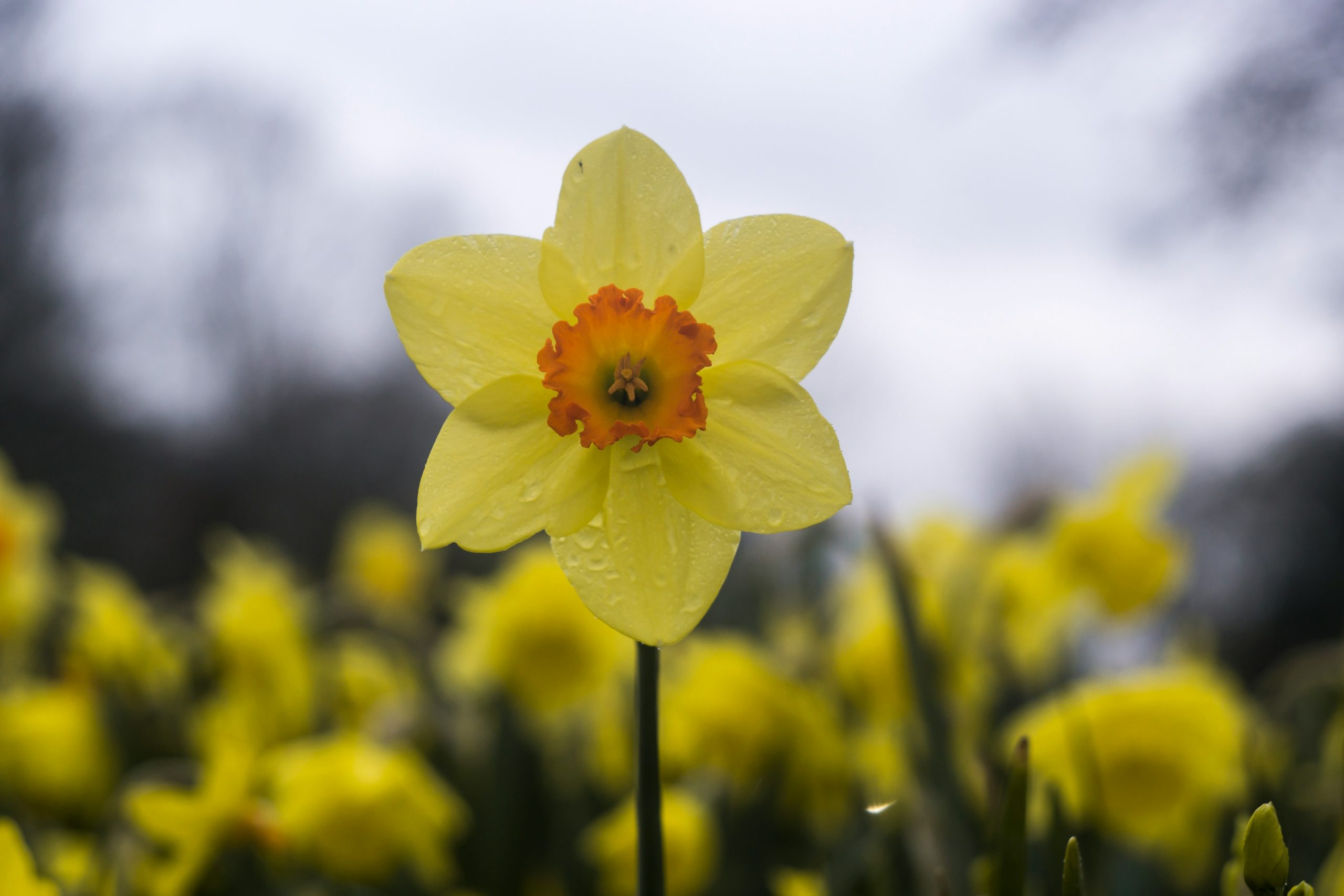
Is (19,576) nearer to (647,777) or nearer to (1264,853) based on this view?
(647,777)

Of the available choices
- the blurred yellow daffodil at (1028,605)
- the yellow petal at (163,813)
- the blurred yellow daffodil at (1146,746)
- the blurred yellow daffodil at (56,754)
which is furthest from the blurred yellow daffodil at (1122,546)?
the blurred yellow daffodil at (56,754)

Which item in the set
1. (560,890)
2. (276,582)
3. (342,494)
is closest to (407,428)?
(342,494)

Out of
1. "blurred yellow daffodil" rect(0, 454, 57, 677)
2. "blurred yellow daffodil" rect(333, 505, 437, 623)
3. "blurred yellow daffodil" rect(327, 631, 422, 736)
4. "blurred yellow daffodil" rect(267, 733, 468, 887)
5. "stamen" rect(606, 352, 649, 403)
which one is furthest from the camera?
"blurred yellow daffodil" rect(333, 505, 437, 623)

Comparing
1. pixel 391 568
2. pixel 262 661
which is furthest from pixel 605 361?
pixel 391 568

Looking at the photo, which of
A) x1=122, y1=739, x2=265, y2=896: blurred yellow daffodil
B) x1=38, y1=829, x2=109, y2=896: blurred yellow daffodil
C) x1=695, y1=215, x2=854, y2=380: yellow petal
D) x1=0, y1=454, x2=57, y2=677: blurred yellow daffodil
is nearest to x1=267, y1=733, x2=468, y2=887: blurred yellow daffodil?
x1=122, y1=739, x2=265, y2=896: blurred yellow daffodil

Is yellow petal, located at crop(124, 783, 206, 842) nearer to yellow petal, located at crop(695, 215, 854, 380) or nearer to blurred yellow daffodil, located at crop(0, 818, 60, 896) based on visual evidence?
blurred yellow daffodil, located at crop(0, 818, 60, 896)

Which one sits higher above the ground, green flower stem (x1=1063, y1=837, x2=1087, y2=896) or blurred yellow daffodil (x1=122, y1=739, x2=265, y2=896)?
green flower stem (x1=1063, y1=837, x2=1087, y2=896)

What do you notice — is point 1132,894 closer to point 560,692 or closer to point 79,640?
point 560,692
